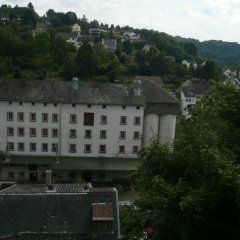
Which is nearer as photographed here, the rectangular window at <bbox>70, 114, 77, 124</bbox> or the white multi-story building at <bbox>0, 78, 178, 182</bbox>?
the white multi-story building at <bbox>0, 78, 178, 182</bbox>

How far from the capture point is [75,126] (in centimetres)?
4981

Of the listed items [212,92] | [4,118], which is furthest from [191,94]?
[212,92]

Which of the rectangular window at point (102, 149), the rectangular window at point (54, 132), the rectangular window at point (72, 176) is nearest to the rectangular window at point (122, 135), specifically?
the rectangular window at point (102, 149)

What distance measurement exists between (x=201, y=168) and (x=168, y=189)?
194 centimetres

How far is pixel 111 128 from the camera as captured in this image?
5006 centimetres

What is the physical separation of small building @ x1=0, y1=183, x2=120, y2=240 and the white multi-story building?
21717mm

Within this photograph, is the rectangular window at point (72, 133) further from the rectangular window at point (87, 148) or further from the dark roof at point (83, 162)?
the dark roof at point (83, 162)

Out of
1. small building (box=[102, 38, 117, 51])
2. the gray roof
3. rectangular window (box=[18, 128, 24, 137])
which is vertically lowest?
rectangular window (box=[18, 128, 24, 137])

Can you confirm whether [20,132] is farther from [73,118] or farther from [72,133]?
[73,118]

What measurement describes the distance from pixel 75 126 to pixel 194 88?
186ft

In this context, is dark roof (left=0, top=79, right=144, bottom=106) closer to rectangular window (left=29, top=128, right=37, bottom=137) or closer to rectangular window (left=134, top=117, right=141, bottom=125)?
rectangular window (left=134, top=117, right=141, bottom=125)

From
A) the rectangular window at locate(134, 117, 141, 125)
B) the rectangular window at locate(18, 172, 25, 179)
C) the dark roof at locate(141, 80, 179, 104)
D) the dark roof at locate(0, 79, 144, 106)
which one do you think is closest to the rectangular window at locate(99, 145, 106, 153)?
the rectangular window at locate(134, 117, 141, 125)

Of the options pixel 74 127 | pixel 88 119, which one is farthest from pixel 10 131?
pixel 88 119

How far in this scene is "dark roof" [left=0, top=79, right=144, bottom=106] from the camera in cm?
4906
